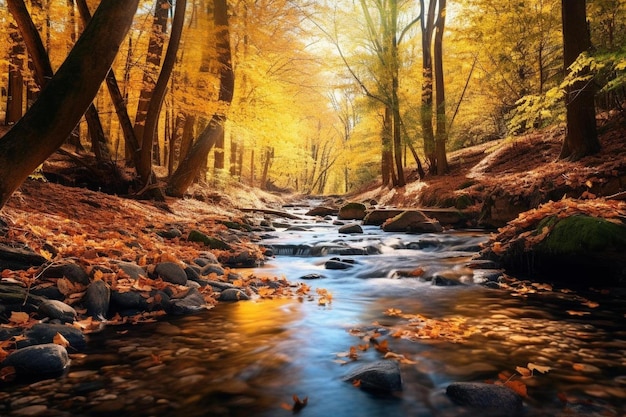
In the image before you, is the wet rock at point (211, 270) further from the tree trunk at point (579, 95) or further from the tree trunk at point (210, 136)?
the tree trunk at point (579, 95)

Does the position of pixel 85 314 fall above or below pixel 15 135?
below

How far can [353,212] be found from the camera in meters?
17.4

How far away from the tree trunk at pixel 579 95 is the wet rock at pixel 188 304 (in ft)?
31.1

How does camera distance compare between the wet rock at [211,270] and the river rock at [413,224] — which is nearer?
the wet rock at [211,270]

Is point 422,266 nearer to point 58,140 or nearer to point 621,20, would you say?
point 58,140

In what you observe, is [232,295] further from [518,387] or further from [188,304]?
[518,387]

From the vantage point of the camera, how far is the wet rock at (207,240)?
8281mm

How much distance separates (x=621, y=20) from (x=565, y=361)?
1140 centimetres

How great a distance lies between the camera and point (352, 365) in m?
3.42

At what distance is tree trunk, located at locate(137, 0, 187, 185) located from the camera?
10.6 metres

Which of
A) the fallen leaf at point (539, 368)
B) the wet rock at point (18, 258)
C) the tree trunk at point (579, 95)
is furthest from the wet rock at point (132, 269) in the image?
the tree trunk at point (579, 95)

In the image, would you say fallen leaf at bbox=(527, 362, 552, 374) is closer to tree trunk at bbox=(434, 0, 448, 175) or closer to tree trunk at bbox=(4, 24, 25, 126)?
tree trunk at bbox=(434, 0, 448, 175)

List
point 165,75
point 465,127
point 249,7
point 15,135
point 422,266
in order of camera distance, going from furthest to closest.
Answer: point 465,127, point 249,7, point 165,75, point 422,266, point 15,135

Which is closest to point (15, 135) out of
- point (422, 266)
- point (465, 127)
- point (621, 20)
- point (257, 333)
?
point (257, 333)
